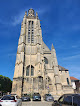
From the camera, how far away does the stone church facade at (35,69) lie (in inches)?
846

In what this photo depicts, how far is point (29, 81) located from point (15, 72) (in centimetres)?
447

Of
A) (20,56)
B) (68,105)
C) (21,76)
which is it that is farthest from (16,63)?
(68,105)

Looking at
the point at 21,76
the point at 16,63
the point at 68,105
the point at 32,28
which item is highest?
the point at 32,28

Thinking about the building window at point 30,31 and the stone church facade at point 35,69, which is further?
the building window at point 30,31

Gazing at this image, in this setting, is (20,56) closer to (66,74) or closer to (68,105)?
(66,74)

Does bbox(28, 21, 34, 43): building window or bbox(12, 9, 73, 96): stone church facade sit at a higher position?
bbox(28, 21, 34, 43): building window

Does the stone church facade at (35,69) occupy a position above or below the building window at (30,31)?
below

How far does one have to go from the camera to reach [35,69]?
80.2ft

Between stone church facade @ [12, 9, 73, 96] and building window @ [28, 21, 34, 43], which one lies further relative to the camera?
building window @ [28, 21, 34, 43]

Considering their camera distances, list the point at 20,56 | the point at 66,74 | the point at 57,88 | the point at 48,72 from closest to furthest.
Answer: the point at 57,88 < the point at 20,56 < the point at 48,72 < the point at 66,74

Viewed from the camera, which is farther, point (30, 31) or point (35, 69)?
point (30, 31)

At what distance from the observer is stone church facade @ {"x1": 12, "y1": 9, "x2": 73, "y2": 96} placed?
21.5 meters

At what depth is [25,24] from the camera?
105 feet

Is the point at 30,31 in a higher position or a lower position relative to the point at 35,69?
higher
